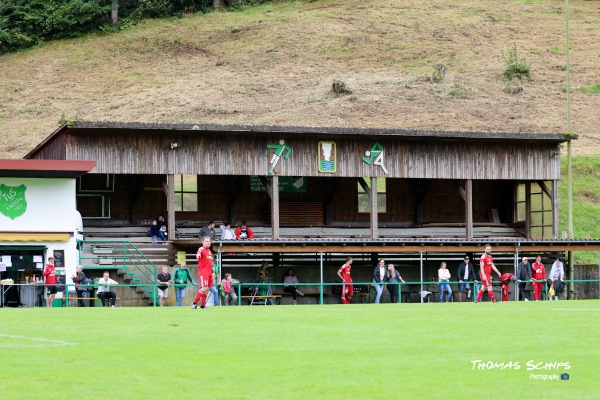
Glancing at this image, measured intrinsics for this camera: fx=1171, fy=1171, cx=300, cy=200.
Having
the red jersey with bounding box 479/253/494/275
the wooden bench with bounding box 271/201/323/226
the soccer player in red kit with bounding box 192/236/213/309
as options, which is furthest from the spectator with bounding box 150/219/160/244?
the soccer player in red kit with bounding box 192/236/213/309

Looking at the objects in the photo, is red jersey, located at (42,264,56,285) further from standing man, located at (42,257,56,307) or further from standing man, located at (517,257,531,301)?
standing man, located at (517,257,531,301)

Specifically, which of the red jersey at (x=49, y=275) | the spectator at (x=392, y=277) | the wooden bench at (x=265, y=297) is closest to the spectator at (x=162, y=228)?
the wooden bench at (x=265, y=297)

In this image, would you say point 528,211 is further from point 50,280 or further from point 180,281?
point 50,280

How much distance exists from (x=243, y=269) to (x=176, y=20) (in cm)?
5348

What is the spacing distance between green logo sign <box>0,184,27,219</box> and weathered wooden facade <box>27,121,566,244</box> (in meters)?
4.32

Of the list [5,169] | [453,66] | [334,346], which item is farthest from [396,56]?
[334,346]

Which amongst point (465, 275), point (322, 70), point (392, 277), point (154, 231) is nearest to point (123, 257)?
point (154, 231)

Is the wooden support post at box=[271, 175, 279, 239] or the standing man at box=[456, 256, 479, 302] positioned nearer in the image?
the standing man at box=[456, 256, 479, 302]

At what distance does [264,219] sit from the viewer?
4734cm

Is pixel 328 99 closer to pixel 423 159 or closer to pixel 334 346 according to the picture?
pixel 423 159

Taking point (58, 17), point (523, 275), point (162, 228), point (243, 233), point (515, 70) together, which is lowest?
point (523, 275)

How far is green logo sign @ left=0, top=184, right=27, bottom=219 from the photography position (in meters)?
36.7

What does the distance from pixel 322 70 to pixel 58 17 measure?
2045 centimetres

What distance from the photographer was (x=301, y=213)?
156 feet
